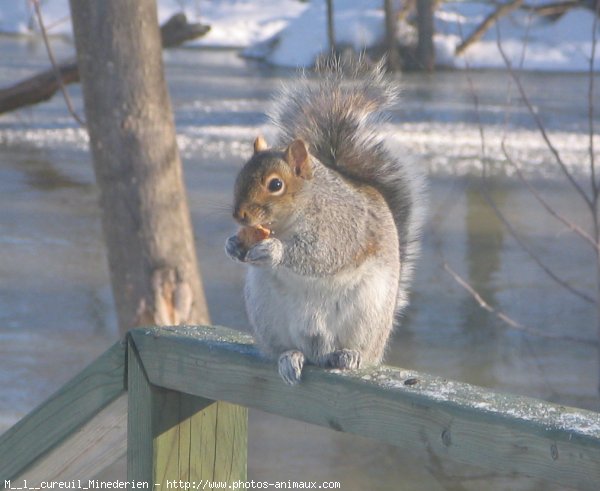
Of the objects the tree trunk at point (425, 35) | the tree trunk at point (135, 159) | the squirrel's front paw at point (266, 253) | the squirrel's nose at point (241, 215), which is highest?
the squirrel's nose at point (241, 215)

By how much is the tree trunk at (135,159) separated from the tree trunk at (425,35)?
1155cm

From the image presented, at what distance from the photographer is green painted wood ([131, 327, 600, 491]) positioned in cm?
127

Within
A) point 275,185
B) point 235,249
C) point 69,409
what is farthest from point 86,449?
point 275,185

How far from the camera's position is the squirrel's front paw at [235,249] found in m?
1.74

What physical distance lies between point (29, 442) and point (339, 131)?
885 mm

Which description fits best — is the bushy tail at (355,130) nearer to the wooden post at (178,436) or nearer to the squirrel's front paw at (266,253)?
the squirrel's front paw at (266,253)

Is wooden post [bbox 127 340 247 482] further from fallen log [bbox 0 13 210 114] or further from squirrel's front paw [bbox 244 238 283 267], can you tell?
fallen log [bbox 0 13 210 114]

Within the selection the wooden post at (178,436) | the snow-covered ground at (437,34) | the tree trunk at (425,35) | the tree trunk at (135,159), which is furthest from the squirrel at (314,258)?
the tree trunk at (425,35)

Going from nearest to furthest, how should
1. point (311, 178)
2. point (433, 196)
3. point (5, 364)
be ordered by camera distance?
point (311, 178) → point (5, 364) → point (433, 196)

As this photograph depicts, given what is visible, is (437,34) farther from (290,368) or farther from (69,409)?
(290,368)

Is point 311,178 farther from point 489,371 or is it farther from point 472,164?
point 472,164

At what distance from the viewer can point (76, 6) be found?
13.0 ft

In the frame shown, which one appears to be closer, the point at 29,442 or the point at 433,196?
the point at 29,442

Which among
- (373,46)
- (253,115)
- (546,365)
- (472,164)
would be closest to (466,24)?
(373,46)
